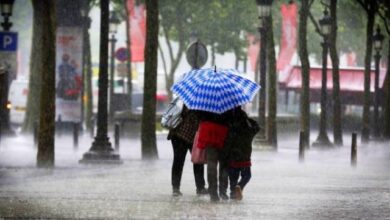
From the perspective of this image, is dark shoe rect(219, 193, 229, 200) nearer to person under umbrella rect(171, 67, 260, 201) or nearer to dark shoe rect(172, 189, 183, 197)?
person under umbrella rect(171, 67, 260, 201)

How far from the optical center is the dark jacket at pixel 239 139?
1850 cm

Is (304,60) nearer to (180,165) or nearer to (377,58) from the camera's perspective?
(377,58)

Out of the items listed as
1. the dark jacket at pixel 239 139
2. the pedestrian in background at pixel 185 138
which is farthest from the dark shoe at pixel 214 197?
the pedestrian in background at pixel 185 138

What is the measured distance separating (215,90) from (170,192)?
294 centimetres

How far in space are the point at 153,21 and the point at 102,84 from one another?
85.4 inches

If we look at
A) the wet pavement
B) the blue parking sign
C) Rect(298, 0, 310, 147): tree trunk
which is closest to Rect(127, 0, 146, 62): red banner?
Rect(298, 0, 310, 147): tree trunk

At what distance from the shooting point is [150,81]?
3266 centimetres

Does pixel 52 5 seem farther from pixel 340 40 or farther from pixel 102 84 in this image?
pixel 340 40

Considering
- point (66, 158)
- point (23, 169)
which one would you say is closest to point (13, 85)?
point (66, 158)

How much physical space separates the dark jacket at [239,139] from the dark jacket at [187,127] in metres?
0.76

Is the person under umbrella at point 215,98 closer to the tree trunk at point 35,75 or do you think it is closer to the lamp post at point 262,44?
the lamp post at point 262,44

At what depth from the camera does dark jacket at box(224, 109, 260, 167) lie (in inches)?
728

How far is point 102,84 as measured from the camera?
3148cm

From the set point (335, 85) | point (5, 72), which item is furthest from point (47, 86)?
point (335, 85)
